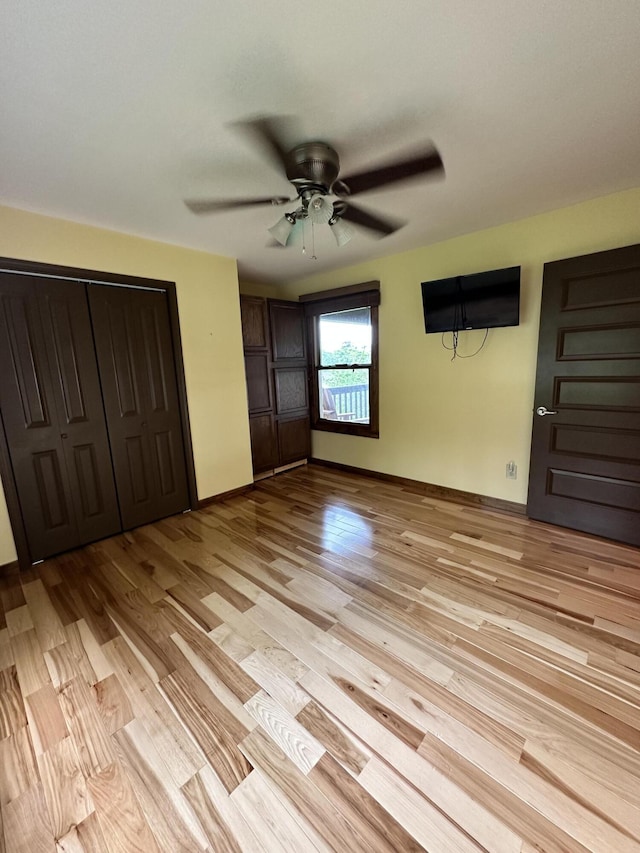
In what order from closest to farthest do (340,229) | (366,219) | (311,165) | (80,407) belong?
1. (311,165)
2. (340,229)
3. (366,219)
4. (80,407)

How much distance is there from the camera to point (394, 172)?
1.73m

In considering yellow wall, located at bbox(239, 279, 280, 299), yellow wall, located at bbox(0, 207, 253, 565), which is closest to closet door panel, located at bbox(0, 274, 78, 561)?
yellow wall, located at bbox(0, 207, 253, 565)

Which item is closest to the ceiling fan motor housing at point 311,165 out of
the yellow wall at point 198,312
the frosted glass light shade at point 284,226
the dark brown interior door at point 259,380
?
the frosted glass light shade at point 284,226

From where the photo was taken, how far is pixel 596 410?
2.52 m

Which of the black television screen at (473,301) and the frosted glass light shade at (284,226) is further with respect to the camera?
the black television screen at (473,301)

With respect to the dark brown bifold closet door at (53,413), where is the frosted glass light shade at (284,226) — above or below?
above

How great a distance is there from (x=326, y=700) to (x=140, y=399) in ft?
8.59

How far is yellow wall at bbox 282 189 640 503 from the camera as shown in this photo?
2592 mm

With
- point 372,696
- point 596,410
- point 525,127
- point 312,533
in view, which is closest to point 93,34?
point 525,127

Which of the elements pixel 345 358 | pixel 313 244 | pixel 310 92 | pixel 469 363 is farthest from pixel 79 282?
pixel 469 363

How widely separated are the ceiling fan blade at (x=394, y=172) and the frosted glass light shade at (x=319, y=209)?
23cm

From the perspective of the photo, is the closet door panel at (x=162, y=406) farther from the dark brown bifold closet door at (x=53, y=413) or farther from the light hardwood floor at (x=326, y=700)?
the light hardwood floor at (x=326, y=700)

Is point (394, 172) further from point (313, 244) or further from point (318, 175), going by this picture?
point (313, 244)

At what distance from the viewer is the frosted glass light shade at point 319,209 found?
5.87 feet
